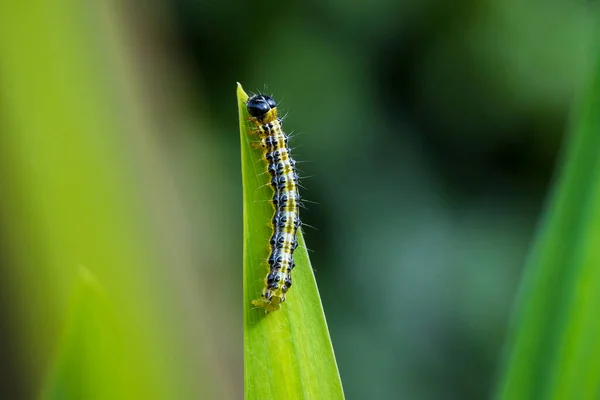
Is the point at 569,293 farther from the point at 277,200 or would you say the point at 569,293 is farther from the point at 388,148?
the point at 388,148

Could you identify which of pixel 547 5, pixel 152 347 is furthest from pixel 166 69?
pixel 152 347

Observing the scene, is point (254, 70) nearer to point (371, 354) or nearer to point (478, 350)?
point (371, 354)

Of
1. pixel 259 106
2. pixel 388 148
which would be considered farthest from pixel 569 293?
pixel 388 148

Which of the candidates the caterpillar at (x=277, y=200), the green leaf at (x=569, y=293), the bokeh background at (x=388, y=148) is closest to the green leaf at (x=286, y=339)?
the caterpillar at (x=277, y=200)

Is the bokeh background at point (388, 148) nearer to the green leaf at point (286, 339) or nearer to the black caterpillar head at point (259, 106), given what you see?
the black caterpillar head at point (259, 106)

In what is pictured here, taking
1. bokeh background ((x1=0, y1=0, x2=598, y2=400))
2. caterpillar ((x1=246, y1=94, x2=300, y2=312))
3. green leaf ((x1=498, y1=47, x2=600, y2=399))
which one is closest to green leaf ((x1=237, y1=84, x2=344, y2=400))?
caterpillar ((x1=246, y1=94, x2=300, y2=312))

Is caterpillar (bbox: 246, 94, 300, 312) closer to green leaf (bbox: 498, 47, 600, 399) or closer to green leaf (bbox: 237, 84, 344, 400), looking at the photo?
green leaf (bbox: 237, 84, 344, 400)

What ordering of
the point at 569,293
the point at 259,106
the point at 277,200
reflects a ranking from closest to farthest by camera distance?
the point at 569,293 → the point at 277,200 → the point at 259,106
